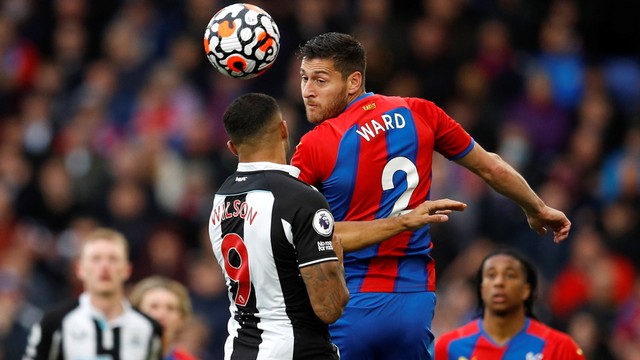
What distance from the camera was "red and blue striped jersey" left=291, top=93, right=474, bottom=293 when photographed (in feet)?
21.3

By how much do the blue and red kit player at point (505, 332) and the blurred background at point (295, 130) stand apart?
3.11m

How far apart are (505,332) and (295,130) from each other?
556 centimetres

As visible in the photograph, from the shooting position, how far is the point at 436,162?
12914 mm

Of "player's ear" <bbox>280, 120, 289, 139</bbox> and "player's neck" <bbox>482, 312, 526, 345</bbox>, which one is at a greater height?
"player's ear" <bbox>280, 120, 289, 139</bbox>

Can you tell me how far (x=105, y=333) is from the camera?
8.98 meters

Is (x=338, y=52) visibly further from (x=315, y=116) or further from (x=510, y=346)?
(x=510, y=346)

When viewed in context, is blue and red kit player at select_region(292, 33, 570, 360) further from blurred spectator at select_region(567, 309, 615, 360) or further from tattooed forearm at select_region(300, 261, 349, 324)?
blurred spectator at select_region(567, 309, 615, 360)

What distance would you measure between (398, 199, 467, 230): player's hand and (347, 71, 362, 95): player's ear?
2.51ft

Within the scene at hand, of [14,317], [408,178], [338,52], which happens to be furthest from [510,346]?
[14,317]

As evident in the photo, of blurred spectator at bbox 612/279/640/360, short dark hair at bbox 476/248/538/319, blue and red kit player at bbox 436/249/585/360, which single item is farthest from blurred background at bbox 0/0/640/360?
blue and red kit player at bbox 436/249/585/360

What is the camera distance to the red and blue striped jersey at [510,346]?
8055 millimetres

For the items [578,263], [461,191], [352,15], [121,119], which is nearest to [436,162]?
[461,191]

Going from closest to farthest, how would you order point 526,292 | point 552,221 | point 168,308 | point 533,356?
point 552,221 → point 533,356 → point 526,292 → point 168,308

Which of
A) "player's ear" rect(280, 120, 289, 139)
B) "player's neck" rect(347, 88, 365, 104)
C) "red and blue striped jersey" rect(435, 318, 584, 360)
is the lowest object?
"red and blue striped jersey" rect(435, 318, 584, 360)
